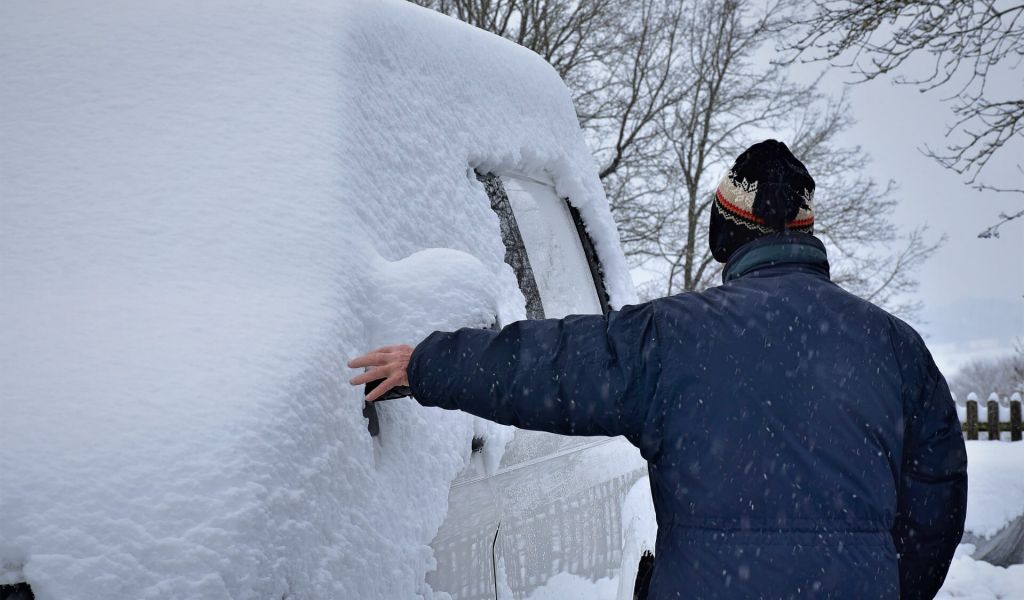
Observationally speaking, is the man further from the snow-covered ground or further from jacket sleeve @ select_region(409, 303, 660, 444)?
the snow-covered ground

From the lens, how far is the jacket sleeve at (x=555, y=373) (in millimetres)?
1572

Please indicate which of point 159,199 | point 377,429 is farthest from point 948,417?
point 159,199

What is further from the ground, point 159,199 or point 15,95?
point 15,95

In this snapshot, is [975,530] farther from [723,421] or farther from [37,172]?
[37,172]

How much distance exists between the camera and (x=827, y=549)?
146 centimetres

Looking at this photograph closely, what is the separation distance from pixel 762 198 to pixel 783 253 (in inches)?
4.9

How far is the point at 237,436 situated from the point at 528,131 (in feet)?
5.55

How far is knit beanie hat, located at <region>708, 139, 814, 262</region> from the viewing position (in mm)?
1726

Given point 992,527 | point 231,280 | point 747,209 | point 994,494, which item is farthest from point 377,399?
point 994,494

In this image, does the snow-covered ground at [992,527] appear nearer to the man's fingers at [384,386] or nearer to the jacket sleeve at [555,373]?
the jacket sleeve at [555,373]

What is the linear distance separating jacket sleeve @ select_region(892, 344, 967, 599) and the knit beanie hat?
1.27ft

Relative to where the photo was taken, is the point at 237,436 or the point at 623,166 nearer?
the point at 237,436

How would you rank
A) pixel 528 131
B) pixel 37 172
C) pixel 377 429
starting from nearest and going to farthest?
1. pixel 377 429
2. pixel 37 172
3. pixel 528 131

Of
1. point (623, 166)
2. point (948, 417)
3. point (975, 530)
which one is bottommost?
point (975, 530)
